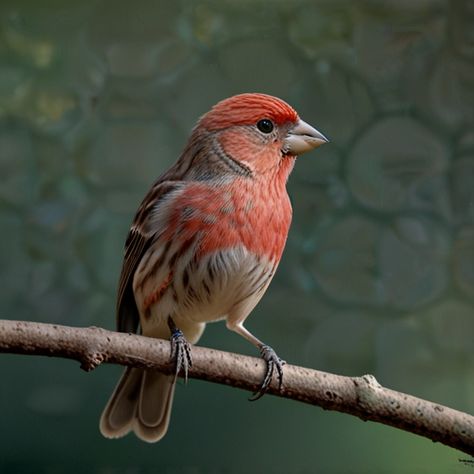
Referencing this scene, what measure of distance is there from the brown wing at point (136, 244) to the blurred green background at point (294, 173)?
2.60 ft

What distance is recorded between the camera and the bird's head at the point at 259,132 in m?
2.44

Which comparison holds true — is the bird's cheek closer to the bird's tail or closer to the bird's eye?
the bird's eye

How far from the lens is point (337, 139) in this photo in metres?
3.71

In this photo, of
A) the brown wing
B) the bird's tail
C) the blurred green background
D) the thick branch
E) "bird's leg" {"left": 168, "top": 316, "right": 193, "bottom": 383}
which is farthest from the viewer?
the blurred green background

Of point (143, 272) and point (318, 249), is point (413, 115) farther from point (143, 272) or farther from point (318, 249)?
point (143, 272)

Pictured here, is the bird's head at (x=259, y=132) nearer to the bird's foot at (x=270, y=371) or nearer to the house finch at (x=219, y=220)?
the house finch at (x=219, y=220)

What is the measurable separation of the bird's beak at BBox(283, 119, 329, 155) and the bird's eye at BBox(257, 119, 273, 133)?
5 centimetres

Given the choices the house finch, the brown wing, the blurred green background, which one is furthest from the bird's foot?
the blurred green background

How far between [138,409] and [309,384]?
2.65 ft

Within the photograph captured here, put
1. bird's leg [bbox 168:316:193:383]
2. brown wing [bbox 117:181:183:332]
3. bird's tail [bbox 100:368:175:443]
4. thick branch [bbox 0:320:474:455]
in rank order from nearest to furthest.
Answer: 1. thick branch [bbox 0:320:474:455]
2. bird's leg [bbox 168:316:193:383]
3. brown wing [bbox 117:181:183:332]
4. bird's tail [bbox 100:368:175:443]

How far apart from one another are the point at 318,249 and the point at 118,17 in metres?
1.18

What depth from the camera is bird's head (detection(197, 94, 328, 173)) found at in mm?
2443

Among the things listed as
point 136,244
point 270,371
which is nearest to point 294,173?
point 136,244

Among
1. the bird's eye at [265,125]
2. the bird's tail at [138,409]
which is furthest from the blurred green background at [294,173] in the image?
the bird's eye at [265,125]
